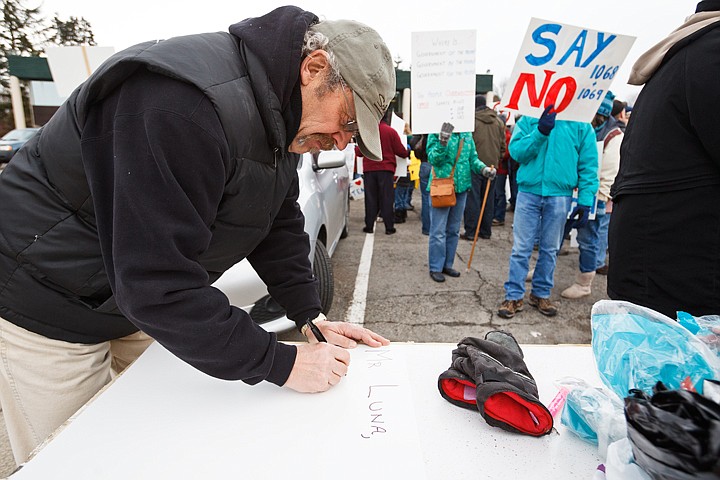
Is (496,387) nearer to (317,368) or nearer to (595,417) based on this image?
(595,417)

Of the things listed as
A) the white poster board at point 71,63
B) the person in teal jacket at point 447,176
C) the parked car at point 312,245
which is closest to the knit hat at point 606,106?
the person in teal jacket at point 447,176

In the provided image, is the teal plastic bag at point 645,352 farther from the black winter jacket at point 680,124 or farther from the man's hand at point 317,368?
the black winter jacket at point 680,124

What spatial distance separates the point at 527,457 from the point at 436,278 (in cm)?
358

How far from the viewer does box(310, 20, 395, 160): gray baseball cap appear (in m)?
0.97

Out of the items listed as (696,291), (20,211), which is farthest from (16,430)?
(696,291)

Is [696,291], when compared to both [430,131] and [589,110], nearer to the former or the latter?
[589,110]

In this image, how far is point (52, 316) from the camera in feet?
3.55

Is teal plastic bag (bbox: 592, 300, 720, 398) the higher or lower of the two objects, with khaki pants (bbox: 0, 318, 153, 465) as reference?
higher

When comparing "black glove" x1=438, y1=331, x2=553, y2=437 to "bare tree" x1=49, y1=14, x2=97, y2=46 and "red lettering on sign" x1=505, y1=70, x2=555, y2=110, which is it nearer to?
"red lettering on sign" x1=505, y1=70, x2=555, y2=110

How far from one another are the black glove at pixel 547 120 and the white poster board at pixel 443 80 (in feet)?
3.08

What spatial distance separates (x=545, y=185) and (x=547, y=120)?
526mm

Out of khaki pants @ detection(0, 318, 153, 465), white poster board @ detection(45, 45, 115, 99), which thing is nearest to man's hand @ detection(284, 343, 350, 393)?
khaki pants @ detection(0, 318, 153, 465)

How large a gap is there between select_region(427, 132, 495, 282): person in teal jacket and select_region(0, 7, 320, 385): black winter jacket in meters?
3.27

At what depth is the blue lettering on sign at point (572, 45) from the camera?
2766 millimetres
